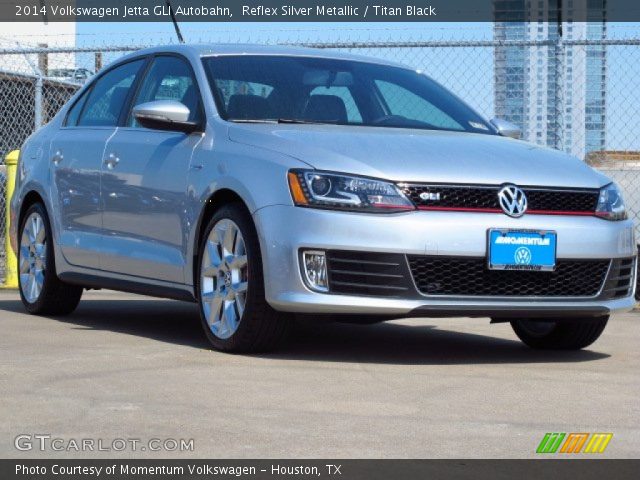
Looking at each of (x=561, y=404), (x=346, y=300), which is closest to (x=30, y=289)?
(x=346, y=300)

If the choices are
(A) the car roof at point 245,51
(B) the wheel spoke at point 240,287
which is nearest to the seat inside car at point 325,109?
(A) the car roof at point 245,51

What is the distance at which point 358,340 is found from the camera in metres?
7.71

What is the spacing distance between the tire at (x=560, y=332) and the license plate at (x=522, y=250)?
0.76 meters

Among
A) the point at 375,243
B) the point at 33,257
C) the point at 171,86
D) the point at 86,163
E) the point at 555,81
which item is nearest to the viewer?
the point at 375,243

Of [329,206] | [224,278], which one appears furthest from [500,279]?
[224,278]

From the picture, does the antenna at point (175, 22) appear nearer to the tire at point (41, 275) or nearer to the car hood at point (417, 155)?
the tire at point (41, 275)

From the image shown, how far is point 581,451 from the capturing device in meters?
4.49

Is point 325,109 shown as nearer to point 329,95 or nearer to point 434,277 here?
point 329,95

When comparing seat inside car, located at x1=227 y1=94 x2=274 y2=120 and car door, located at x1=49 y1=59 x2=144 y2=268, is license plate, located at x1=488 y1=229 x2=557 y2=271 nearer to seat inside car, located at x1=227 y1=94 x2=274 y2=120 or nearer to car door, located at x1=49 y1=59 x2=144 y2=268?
seat inside car, located at x1=227 y1=94 x2=274 y2=120

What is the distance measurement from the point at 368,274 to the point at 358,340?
1394 mm

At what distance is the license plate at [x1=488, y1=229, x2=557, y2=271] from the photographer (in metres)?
6.42

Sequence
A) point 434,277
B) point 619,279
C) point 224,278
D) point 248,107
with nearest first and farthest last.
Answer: point 434,277
point 224,278
point 619,279
point 248,107

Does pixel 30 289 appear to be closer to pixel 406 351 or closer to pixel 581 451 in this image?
pixel 406 351
